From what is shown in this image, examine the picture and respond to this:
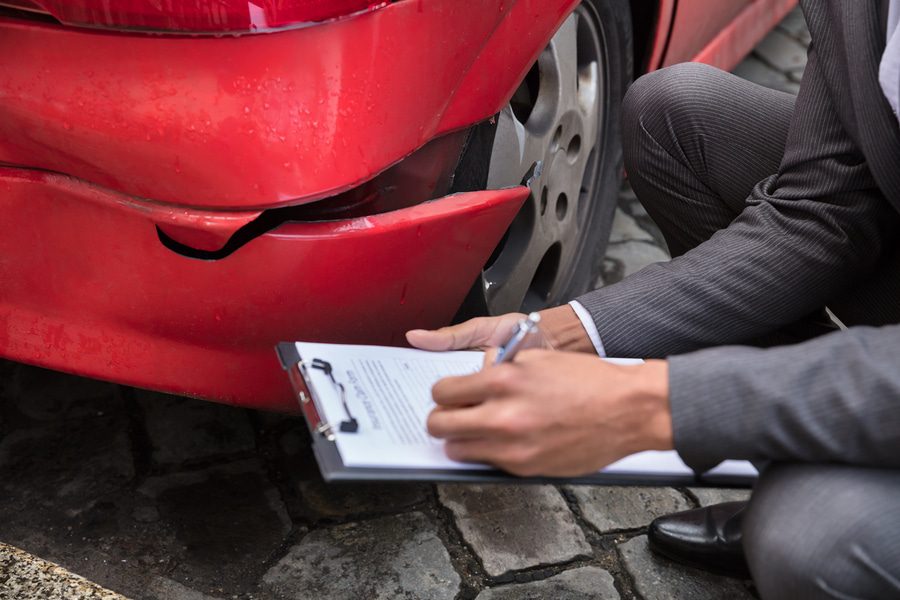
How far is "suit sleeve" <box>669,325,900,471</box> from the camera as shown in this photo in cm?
114

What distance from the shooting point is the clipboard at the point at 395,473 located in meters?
1.11

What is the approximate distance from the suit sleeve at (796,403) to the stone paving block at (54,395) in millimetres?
1246

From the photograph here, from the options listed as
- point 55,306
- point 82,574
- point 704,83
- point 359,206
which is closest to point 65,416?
point 82,574

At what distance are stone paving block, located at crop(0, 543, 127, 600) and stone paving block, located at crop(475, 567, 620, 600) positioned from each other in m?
0.60

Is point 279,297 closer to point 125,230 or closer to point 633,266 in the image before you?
point 125,230

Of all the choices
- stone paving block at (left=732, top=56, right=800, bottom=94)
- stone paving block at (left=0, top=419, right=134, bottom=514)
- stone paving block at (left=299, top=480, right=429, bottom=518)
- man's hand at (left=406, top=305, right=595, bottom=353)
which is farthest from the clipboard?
stone paving block at (left=732, top=56, right=800, bottom=94)

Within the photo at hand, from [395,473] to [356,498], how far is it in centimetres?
75

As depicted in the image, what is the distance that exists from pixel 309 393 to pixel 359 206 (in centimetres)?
29

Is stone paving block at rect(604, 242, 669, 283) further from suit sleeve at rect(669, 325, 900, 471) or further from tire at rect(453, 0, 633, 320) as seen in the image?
suit sleeve at rect(669, 325, 900, 471)

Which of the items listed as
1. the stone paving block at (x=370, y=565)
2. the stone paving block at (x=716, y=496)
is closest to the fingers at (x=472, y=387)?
the stone paving block at (x=370, y=565)

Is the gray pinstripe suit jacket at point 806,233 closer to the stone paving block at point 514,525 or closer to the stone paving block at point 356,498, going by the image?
the stone paving block at point 514,525

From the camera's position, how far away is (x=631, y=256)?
2.72m

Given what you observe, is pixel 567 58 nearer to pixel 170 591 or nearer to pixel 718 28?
pixel 718 28

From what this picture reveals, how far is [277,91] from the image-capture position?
4.10ft
